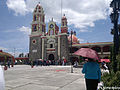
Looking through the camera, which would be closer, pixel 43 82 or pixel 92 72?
pixel 92 72

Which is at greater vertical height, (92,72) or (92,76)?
(92,72)

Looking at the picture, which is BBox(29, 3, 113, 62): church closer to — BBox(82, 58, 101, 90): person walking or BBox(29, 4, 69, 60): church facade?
BBox(29, 4, 69, 60): church facade

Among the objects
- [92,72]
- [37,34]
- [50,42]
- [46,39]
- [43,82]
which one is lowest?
[43,82]

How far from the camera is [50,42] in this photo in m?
40.5

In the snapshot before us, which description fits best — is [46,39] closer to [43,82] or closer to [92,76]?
[43,82]

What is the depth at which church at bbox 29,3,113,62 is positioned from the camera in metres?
37.9

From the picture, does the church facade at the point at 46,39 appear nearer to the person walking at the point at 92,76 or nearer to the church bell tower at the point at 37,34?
the church bell tower at the point at 37,34

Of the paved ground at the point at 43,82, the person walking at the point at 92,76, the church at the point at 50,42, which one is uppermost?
the church at the point at 50,42

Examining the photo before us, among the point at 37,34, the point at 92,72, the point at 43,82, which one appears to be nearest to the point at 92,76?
the point at 92,72

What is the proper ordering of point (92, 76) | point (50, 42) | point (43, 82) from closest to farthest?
point (92, 76), point (43, 82), point (50, 42)

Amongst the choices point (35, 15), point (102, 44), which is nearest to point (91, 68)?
point (102, 44)

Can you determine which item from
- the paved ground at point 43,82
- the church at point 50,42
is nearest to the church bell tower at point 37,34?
the church at point 50,42

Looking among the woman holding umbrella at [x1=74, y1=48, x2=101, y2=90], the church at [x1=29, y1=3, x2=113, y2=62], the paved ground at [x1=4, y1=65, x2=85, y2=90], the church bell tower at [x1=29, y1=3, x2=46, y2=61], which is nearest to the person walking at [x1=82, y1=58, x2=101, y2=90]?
the woman holding umbrella at [x1=74, y1=48, x2=101, y2=90]

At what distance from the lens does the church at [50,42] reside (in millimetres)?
37906
